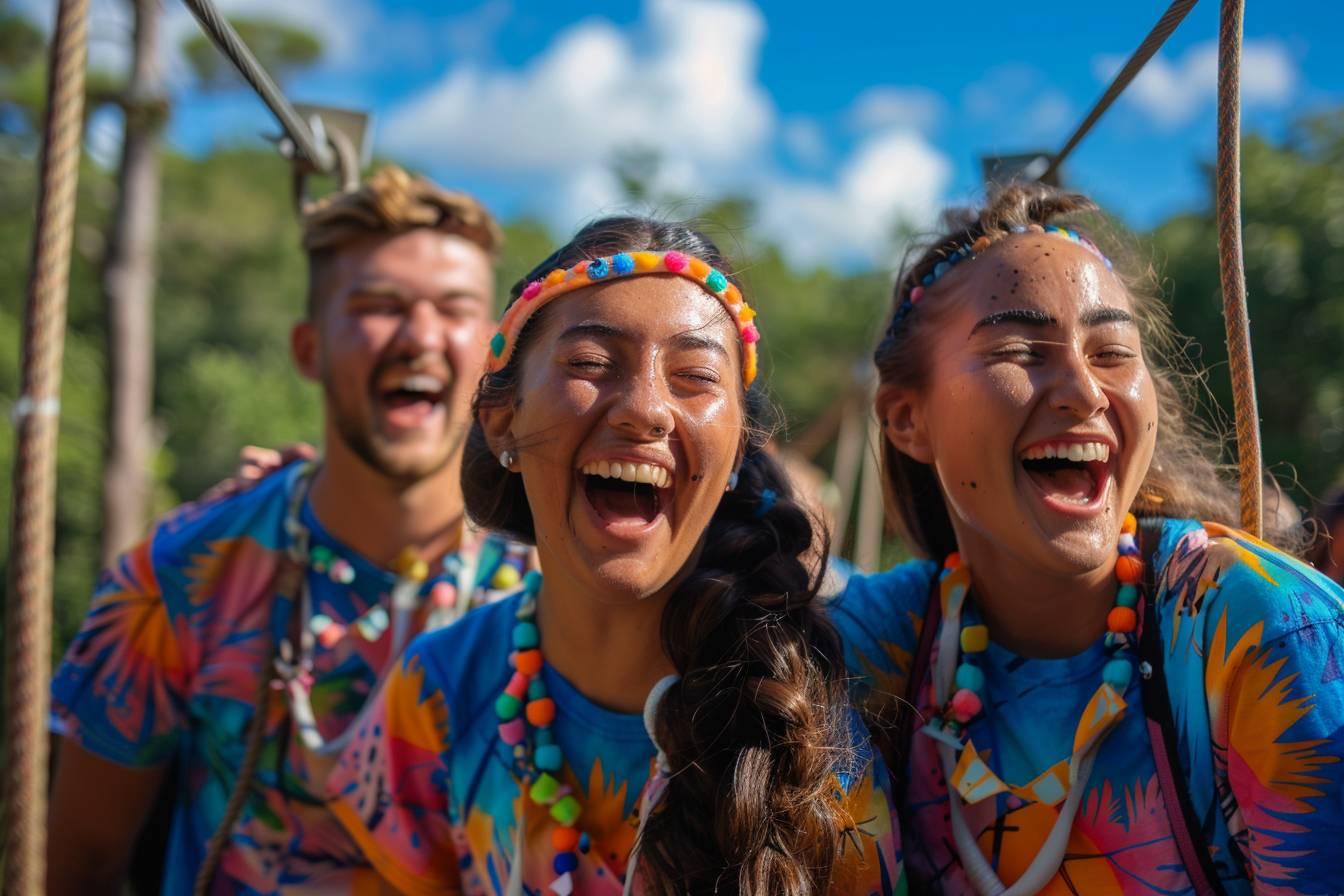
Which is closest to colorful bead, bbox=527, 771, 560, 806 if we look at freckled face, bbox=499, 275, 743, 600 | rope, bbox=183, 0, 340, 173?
freckled face, bbox=499, 275, 743, 600

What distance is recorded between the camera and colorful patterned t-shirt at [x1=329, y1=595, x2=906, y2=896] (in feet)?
6.67

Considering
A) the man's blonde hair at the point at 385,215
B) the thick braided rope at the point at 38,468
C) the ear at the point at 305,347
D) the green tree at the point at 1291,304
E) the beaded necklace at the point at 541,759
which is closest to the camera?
the thick braided rope at the point at 38,468

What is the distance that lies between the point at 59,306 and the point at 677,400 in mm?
963

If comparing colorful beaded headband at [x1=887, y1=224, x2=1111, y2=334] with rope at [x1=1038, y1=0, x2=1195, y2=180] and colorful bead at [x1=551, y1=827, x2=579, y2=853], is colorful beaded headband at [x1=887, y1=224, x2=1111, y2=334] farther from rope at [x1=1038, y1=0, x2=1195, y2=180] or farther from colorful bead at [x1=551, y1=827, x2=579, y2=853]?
colorful bead at [x1=551, y1=827, x2=579, y2=853]

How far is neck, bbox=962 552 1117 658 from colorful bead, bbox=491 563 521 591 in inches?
Result: 45.0

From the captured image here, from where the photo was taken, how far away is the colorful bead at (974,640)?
2.10 metres

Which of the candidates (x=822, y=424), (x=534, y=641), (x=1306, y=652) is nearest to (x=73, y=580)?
(x=822, y=424)

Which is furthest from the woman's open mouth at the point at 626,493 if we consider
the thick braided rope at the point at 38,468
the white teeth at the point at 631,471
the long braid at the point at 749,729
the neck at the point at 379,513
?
the neck at the point at 379,513

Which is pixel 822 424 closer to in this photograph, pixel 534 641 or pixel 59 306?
pixel 534 641

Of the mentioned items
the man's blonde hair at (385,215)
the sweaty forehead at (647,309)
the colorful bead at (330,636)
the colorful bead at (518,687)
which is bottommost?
the colorful bead at (518,687)

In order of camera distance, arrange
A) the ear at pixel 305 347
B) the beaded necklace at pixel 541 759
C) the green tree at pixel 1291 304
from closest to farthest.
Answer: the beaded necklace at pixel 541 759 → the ear at pixel 305 347 → the green tree at pixel 1291 304

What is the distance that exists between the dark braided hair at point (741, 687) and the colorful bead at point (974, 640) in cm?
24

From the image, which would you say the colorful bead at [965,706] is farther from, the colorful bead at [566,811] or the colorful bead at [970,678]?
the colorful bead at [566,811]

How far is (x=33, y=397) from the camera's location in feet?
3.88
